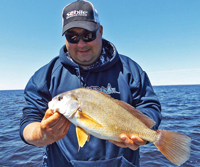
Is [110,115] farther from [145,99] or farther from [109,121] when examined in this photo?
[145,99]

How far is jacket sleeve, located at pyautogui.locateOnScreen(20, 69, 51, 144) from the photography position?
2.77 metres

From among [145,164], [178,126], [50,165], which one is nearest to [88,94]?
[50,165]

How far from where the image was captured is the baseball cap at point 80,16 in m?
2.76

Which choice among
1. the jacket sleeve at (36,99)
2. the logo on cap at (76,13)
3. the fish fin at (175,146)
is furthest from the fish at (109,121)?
the logo on cap at (76,13)

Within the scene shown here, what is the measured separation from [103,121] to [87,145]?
74 centimetres

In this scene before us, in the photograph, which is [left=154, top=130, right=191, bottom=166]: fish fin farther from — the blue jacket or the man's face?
the man's face

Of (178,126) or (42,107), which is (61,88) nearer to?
(42,107)

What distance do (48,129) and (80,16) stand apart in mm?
1919

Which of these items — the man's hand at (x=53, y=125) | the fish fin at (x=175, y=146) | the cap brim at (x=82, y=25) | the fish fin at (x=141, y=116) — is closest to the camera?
the man's hand at (x=53, y=125)

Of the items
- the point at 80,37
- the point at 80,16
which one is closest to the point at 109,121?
the point at 80,37

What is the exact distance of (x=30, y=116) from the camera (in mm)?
2756

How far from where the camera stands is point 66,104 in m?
2.39

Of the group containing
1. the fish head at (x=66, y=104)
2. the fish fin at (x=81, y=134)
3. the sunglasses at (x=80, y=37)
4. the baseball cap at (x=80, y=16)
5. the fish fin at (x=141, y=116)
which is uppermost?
the baseball cap at (x=80, y=16)

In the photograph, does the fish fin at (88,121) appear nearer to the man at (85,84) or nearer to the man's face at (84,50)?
the man at (85,84)
